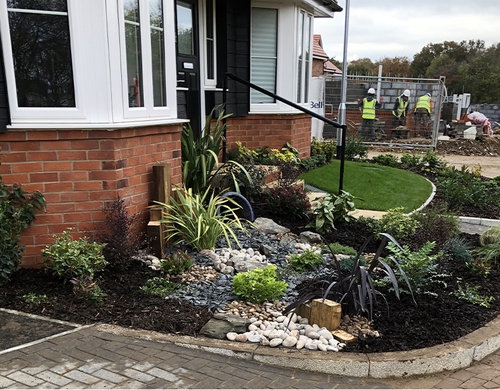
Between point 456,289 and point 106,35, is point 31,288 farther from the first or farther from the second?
point 456,289

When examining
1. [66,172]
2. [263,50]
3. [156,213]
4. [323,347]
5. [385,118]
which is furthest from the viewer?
[385,118]

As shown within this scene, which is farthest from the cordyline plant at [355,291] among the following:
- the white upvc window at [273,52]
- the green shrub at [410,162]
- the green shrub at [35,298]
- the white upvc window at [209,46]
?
the green shrub at [410,162]

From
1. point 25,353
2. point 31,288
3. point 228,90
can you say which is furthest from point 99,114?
point 228,90

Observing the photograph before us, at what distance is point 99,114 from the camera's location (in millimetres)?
4258

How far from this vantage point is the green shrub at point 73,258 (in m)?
3.89

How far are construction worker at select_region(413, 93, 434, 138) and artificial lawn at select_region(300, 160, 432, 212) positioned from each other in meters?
8.23

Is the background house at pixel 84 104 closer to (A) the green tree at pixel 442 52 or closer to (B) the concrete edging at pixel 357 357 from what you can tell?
(B) the concrete edging at pixel 357 357

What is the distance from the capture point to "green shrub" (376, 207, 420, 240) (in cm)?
562

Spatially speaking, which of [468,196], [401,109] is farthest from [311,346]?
[401,109]

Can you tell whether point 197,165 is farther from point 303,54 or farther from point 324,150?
point 324,150

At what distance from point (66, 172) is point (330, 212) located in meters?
3.16

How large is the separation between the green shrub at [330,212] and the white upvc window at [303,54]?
4775 mm

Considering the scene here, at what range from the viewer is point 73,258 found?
3.89 m

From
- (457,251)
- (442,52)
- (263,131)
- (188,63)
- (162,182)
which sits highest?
(442,52)
